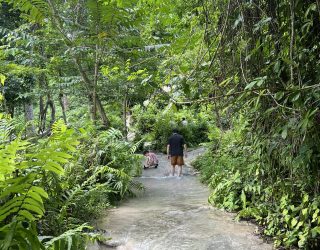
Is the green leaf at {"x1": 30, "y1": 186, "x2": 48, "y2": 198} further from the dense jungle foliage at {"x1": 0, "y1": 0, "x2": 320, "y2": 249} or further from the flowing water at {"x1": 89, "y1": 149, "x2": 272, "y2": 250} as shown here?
the flowing water at {"x1": 89, "y1": 149, "x2": 272, "y2": 250}

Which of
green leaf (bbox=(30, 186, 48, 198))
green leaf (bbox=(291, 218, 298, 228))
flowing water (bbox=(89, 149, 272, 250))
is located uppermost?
green leaf (bbox=(30, 186, 48, 198))

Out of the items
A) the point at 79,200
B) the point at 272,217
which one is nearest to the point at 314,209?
the point at 272,217

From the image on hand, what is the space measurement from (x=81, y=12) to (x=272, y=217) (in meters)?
6.79

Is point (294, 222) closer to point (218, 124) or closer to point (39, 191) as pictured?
point (218, 124)

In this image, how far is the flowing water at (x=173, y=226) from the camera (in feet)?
14.6

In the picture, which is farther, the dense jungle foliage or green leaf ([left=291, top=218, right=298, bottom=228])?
green leaf ([left=291, top=218, right=298, bottom=228])

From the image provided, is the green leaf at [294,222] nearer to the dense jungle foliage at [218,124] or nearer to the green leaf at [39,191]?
the dense jungle foliage at [218,124]

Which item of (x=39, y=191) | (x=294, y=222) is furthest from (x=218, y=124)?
(x=39, y=191)

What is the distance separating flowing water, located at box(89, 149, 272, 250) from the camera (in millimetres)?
4465

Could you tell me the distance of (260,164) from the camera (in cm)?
387

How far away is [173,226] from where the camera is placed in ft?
16.8

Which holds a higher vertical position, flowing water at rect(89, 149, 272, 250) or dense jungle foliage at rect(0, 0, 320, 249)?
dense jungle foliage at rect(0, 0, 320, 249)

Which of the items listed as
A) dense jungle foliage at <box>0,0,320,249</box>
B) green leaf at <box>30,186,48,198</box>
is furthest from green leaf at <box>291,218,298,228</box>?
green leaf at <box>30,186,48,198</box>

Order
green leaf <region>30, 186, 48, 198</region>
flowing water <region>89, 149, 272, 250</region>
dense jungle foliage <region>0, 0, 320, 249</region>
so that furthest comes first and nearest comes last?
1. flowing water <region>89, 149, 272, 250</region>
2. dense jungle foliage <region>0, 0, 320, 249</region>
3. green leaf <region>30, 186, 48, 198</region>
